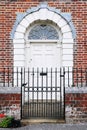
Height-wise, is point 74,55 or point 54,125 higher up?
point 74,55

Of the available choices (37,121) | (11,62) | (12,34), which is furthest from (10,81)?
(37,121)

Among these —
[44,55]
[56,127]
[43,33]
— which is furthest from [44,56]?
[56,127]

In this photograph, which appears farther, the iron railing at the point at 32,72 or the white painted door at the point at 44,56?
the white painted door at the point at 44,56

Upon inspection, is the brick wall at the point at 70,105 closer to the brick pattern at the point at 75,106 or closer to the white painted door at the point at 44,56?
the brick pattern at the point at 75,106

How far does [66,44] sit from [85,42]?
0.66 m

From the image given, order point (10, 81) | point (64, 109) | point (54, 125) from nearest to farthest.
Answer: point (54, 125) < point (64, 109) < point (10, 81)

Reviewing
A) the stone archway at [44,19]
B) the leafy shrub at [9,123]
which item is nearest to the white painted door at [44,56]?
the stone archway at [44,19]

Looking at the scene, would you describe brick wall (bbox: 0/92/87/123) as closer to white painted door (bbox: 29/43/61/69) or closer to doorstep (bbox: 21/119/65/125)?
doorstep (bbox: 21/119/65/125)

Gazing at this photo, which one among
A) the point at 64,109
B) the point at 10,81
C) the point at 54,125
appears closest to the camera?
the point at 54,125

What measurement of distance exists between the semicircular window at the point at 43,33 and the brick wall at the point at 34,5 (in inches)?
33.0

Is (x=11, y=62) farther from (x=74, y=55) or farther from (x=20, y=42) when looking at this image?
(x=74, y=55)

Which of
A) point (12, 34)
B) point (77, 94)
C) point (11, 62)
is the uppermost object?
point (12, 34)

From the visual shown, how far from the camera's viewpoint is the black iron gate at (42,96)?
12.1 m

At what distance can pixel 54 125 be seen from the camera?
10977 millimetres
